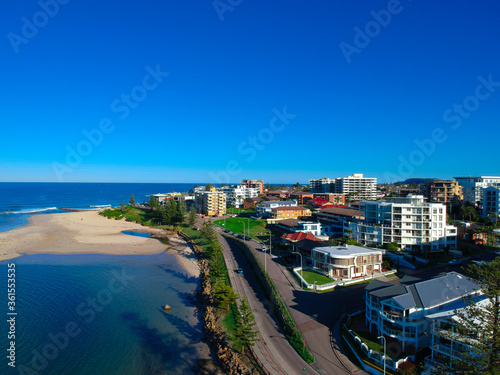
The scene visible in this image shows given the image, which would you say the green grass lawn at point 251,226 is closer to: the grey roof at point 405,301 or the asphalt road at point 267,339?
the asphalt road at point 267,339

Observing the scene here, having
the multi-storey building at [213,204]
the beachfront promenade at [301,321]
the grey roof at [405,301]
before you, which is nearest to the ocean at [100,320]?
the beachfront promenade at [301,321]

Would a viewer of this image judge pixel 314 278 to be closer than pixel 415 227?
Yes


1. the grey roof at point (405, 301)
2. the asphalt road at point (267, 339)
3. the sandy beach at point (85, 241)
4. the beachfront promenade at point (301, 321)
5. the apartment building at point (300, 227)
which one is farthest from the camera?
the apartment building at point (300, 227)

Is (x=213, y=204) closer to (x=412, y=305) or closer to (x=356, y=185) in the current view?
(x=356, y=185)

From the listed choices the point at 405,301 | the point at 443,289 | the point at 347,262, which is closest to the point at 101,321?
the point at 347,262

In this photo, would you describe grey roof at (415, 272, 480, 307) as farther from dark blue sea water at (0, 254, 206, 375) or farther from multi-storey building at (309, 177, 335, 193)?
multi-storey building at (309, 177, 335, 193)

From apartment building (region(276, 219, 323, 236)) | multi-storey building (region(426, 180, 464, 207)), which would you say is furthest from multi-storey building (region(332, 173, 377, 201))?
apartment building (region(276, 219, 323, 236))

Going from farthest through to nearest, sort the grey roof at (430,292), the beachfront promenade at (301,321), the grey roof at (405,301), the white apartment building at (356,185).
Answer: the white apartment building at (356,185) → the grey roof at (430,292) → the grey roof at (405,301) → the beachfront promenade at (301,321)
